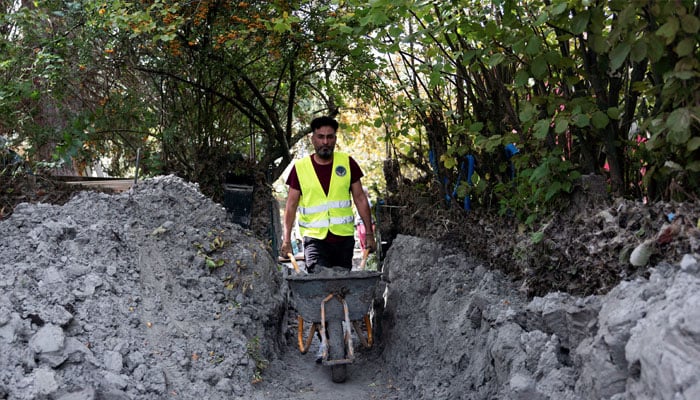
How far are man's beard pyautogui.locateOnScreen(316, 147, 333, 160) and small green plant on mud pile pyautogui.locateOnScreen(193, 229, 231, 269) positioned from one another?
4.29ft

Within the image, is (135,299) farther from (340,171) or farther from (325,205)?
(340,171)

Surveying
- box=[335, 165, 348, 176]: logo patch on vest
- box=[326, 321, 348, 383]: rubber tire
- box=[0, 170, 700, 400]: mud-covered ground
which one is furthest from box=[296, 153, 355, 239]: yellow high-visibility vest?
box=[326, 321, 348, 383]: rubber tire

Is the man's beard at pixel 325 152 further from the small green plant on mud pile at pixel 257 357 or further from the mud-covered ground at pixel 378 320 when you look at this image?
the small green plant on mud pile at pixel 257 357

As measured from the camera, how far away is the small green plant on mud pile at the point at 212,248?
21.0ft

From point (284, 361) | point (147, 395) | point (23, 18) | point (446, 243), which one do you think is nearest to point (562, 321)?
point (147, 395)

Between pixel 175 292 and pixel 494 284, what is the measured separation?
274 centimetres

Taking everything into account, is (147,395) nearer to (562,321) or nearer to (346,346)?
(346,346)

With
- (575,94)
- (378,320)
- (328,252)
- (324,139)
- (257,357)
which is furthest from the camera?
(378,320)

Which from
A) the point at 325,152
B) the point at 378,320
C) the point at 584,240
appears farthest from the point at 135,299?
the point at 584,240

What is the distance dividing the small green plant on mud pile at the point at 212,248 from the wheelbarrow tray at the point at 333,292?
0.88 meters

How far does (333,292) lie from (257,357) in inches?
33.8

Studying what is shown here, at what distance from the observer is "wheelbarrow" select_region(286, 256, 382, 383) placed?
5.82 meters

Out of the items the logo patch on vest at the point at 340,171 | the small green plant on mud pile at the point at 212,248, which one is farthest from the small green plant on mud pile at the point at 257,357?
the logo patch on vest at the point at 340,171

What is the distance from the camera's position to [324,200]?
21.5 feet
